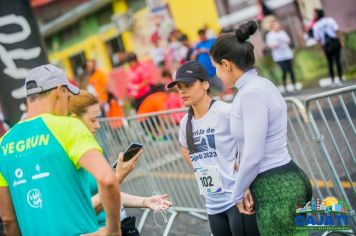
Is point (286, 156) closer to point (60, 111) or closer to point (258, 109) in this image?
point (258, 109)

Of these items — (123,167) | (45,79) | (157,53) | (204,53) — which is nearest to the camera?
(45,79)

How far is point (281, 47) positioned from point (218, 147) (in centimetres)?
1073

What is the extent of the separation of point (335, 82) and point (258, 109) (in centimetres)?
1045

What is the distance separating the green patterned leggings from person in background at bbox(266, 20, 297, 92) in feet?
37.0

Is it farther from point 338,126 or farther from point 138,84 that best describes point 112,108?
point 338,126

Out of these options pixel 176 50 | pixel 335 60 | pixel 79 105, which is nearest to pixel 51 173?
pixel 79 105

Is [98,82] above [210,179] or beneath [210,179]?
beneath

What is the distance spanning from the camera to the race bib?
12.5ft

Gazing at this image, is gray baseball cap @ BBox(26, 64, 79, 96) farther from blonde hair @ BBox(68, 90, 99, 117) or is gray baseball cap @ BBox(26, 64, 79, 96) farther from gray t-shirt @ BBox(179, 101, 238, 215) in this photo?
gray t-shirt @ BBox(179, 101, 238, 215)

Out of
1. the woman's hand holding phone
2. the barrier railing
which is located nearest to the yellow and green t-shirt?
the woman's hand holding phone

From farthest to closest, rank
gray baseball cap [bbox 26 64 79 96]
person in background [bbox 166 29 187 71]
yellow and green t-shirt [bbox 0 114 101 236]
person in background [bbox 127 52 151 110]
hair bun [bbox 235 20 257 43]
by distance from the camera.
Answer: person in background [bbox 166 29 187 71] → person in background [bbox 127 52 151 110] → hair bun [bbox 235 20 257 43] → gray baseball cap [bbox 26 64 79 96] → yellow and green t-shirt [bbox 0 114 101 236]

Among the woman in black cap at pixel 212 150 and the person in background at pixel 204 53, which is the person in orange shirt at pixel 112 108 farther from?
the woman in black cap at pixel 212 150

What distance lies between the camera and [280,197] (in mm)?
3002

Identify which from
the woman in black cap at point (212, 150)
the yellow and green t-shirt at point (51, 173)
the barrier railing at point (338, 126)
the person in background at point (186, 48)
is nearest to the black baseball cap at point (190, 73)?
the woman in black cap at point (212, 150)
